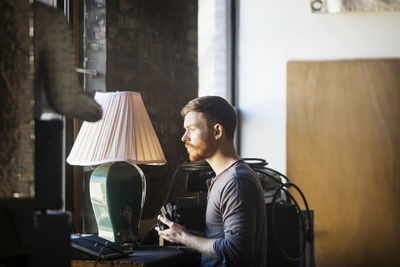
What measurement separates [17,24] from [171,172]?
263 cm

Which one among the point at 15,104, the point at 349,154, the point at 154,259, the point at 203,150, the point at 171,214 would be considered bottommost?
the point at 154,259

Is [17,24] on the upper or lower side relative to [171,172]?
upper

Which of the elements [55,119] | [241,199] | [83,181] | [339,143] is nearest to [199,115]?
[241,199]

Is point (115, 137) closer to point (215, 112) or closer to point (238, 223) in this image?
point (215, 112)

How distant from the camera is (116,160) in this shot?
2.32 metres

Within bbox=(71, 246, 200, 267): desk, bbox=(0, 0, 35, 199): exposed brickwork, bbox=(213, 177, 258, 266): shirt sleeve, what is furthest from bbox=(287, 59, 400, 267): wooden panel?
bbox=(0, 0, 35, 199): exposed brickwork

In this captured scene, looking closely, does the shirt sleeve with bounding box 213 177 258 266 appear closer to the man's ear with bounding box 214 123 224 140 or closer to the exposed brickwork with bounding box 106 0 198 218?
the man's ear with bounding box 214 123 224 140

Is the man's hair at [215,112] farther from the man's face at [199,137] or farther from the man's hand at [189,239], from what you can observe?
the man's hand at [189,239]

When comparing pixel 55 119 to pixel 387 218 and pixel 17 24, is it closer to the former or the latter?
pixel 17 24

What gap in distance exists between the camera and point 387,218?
168 inches

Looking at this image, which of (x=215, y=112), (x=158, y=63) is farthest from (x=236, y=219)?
(x=158, y=63)

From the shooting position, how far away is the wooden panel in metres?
4.27

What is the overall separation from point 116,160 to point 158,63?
133 centimetres

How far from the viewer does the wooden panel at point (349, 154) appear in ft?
14.0
